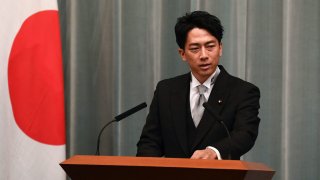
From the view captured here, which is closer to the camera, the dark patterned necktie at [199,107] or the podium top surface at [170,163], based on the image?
the podium top surface at [170,163]

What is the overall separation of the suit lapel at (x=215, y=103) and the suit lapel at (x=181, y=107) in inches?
2.5

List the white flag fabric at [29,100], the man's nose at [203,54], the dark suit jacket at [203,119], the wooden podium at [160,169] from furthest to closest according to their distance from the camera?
1. the white flag fabric at [29,100]
2. the man's nose at [203,54]
3. the dark suit jacket at [203,119]
4. the wooden podium at [160,169]

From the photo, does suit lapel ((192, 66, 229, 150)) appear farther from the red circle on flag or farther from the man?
the red circle on flag

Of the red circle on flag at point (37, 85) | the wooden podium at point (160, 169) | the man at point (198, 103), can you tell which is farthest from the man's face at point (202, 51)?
the wooden podium at point (160, 169)

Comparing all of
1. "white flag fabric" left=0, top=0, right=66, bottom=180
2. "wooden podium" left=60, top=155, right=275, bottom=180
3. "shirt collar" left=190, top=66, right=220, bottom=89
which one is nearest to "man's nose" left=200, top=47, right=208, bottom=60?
"shirt collar" left=190, top=66, right=220, bottom=89

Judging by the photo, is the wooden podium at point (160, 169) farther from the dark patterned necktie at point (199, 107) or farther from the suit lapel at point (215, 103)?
the dark patterned necktie at point (199, 107)

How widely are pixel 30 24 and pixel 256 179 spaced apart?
4.76ft

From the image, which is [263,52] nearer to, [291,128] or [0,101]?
[291,128]

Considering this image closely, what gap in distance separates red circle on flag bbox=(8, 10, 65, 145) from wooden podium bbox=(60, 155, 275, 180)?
100 centimetres

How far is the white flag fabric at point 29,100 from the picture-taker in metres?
2.61

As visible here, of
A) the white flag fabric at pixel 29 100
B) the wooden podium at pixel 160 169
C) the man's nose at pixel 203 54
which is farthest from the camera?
the white flag fabric at pixel 29 100

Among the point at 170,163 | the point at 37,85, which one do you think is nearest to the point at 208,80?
the point at 37,85

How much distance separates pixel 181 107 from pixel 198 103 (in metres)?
0.07

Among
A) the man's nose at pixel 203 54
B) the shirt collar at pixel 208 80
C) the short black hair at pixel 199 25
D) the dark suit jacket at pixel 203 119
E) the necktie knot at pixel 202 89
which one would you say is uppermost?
the short black hair at pixel 199 25
